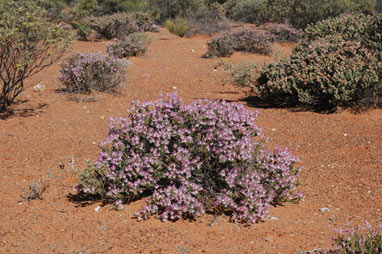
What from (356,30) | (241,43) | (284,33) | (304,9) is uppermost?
(356,30)

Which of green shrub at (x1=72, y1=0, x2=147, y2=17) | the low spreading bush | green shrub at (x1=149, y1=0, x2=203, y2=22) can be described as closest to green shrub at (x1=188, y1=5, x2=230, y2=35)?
green shrub at (x1=149, y1=0, x2=203, y2=22)

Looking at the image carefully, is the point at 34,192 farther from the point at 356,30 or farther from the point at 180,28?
the point at 180,28

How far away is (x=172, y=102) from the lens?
450 cm

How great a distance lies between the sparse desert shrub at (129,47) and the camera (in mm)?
13491

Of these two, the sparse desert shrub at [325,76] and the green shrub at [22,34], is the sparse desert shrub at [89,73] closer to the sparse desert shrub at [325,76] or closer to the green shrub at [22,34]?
the green shrub at [22,34]

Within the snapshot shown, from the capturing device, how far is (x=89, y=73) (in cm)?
955

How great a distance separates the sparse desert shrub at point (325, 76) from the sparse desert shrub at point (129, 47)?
5754mm

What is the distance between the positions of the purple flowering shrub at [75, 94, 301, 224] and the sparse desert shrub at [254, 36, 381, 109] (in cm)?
413

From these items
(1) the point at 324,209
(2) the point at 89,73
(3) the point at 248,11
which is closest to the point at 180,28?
(3) the point at 248,11

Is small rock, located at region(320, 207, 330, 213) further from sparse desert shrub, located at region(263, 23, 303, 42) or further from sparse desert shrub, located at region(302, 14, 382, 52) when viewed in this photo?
sparse desert shrub, located at region(263, 23, 303, 42)

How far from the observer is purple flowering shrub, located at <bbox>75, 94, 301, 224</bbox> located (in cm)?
416

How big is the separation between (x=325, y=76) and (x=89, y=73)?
498 centimetres

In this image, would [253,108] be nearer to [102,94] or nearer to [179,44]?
[102,94]

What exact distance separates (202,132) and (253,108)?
4.65 meters
